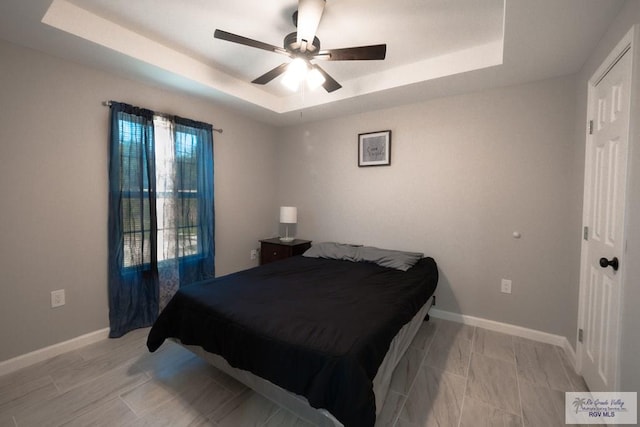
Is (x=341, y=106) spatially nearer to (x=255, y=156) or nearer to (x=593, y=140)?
(x=255, y=156)

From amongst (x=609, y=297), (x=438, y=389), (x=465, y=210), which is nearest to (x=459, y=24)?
(x=465, y=210)

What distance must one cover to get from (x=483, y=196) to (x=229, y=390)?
8.79ft

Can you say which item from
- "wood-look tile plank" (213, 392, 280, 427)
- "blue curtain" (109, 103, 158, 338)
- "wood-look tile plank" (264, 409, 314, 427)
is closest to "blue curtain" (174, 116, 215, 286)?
"blue curtain" (109, 103, 158, 338)

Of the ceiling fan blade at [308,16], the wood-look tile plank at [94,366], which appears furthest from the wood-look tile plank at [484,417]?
the ceiling fan blade at [308,16]

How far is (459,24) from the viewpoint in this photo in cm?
190

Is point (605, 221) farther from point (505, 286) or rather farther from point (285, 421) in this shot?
point (285, 421)

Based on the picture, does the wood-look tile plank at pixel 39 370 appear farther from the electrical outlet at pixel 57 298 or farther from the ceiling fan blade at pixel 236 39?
the ceiling fan blade at pixel 236 39

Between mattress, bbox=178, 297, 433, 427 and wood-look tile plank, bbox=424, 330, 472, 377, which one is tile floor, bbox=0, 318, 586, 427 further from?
mattress, bbox=178, 297, 433, 427

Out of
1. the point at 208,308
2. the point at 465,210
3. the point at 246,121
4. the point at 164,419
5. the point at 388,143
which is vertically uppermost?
A: the point at 246,121

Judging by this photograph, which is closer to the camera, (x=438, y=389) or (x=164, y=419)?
(x=164, y=419)

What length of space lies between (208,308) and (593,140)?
2.81 meters

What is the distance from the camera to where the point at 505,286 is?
2.49 metres

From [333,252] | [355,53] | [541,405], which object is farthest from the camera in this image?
[333,252]

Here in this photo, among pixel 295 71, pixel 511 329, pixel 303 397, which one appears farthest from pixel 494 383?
pixel 295 71
